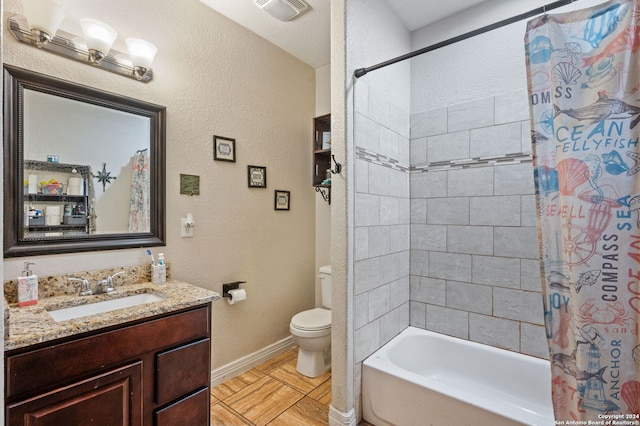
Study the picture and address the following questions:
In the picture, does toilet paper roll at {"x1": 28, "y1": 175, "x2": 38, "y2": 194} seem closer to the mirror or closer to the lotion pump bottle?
the mirror

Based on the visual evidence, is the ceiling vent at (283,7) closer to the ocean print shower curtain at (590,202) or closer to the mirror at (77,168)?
the mirror at (77,168)

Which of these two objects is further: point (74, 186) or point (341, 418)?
point (341, 418)

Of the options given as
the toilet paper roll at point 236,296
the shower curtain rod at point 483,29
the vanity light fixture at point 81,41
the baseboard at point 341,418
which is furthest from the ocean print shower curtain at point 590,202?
the vanity light fixture at point 81,41

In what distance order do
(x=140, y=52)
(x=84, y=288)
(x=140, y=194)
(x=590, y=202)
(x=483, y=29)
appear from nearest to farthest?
(x=590, y=202)
(x=483, y=29)
(x=84, y=288)
(x=140, y=52)
(x=140, y=194)

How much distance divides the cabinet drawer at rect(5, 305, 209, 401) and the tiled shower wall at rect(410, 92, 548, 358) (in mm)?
1024

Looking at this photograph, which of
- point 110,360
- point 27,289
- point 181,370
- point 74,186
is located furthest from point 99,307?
point 74,186

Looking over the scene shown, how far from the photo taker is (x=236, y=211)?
2357 millimetres

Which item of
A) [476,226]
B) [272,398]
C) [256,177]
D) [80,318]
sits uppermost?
[256,177]

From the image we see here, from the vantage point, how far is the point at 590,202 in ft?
3.59

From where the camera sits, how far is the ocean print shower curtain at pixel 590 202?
105cm

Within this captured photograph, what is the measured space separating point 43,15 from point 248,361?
2.39 m

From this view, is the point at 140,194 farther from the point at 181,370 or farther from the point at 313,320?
the point at 313,320

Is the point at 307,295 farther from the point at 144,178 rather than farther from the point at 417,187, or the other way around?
the point at 144,178

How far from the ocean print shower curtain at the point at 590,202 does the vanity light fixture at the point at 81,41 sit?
6.30 feet
